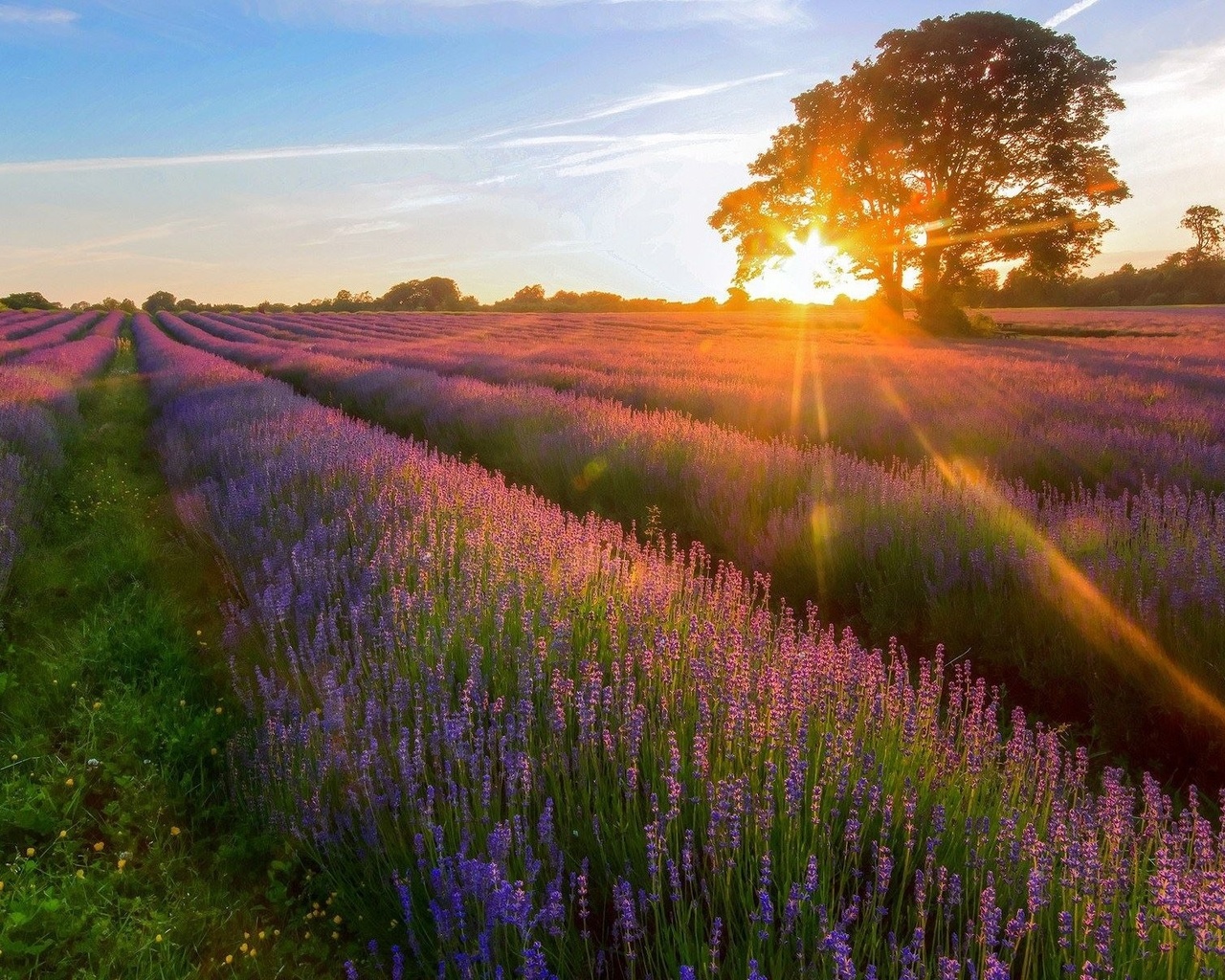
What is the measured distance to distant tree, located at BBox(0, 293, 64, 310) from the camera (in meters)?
56.8

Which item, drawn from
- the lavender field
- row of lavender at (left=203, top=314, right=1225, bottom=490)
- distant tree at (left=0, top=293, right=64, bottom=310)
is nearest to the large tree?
row of lavender at (left=203, top=314, right=1225, bottom=490)

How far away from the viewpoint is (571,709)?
2262mm

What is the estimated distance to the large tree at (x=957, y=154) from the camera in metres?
21.8

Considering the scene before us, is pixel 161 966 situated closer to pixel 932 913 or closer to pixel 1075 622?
pixel 932 913

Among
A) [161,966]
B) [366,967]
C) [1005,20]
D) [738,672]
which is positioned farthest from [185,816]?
[1005,20]

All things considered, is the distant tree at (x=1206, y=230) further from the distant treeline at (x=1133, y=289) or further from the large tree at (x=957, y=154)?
the large tree at (x=957, y=154)

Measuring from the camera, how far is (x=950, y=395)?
331 inches

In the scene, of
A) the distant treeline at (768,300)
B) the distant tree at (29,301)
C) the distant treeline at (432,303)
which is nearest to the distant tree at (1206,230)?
the distant treeline at (768,300)

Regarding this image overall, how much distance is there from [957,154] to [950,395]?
59.8 feet

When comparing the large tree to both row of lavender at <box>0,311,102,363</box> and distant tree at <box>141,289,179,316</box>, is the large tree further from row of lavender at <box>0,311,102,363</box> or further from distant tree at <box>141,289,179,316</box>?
distant tree at <box>141,289,179,316</box>

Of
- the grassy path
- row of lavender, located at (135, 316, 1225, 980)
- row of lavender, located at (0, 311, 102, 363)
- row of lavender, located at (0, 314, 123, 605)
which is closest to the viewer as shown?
row of lavender, located at (135, 316, 1225, 980)

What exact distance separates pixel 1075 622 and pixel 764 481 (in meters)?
2.31

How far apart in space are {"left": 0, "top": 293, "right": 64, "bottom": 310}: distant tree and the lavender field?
63.3 m

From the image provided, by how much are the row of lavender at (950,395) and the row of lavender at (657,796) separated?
314cm
